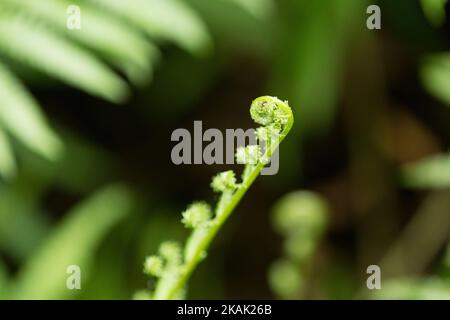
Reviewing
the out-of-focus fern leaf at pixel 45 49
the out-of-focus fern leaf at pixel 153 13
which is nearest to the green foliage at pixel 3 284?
the out-of-focus fern leaf at pixel 45 49

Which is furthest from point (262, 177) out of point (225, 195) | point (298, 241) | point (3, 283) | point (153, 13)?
point (225, 195)

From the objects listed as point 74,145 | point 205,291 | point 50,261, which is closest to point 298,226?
point 205,291

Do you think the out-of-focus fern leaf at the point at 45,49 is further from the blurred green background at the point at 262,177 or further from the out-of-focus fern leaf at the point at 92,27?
the blurred green background at the point at 262,177

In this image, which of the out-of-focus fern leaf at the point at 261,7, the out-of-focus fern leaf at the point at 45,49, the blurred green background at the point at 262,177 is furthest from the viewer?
the blurred green background at the point at 262,177

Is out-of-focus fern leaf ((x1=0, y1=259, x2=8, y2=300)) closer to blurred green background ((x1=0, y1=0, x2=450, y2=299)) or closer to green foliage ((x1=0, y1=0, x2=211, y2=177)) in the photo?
blurred green background ((x1=0, y1=0, x2=450, y2=299))

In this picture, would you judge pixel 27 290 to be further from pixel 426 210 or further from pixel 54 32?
pixel 426 210
